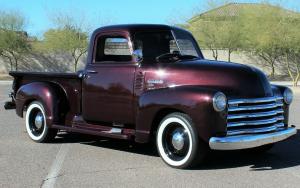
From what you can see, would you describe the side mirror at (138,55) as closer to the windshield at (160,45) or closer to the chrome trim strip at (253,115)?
the windshield at (160,45)

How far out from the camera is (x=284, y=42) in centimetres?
3384

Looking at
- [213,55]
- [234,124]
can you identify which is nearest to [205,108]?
[234,124]

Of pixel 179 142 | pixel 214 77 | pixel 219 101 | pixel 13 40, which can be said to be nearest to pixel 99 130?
pixel 179 142

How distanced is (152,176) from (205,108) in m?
1.03

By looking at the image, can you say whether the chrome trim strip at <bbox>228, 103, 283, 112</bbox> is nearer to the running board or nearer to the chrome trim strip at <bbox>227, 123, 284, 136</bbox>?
the chrome trim strip at <bbox>227, 123, 284, 136</bbox>

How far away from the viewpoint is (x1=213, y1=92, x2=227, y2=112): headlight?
6461mm

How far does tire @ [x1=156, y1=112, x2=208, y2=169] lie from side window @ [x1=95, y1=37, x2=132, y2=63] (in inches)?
60.5

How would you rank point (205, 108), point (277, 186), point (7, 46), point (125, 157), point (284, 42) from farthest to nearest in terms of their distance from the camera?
point (7, 46) < point (284, 42) < point (125, 157) < point (205, 108) < point (277, 186)

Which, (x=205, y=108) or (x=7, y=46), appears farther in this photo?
(x=7, y=46)

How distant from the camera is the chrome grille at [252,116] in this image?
21.7 feet

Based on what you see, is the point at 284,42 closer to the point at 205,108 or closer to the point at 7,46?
the point at 7,46

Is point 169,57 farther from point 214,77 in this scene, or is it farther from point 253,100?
point 253,100

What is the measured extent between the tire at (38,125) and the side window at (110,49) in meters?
1.41

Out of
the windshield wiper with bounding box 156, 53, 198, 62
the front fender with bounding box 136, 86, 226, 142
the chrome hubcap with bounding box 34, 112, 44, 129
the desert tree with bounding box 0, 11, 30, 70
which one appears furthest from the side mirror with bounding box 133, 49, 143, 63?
the desert tree with bounding box 0, 11, 30, 70
